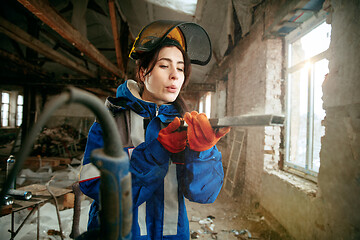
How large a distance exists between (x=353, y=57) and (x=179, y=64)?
188cm

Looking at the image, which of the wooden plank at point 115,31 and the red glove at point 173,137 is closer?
the red glove at point 173,137

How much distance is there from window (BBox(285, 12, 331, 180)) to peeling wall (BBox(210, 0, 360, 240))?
0.22m

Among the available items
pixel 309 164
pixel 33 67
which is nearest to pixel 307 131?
pixel 309 164

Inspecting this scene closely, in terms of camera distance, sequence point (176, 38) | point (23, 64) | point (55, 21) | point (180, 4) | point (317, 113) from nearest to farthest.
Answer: point (176, 38)
point (55, 21)
point (317, 113)
point (180, 4)
point (23, 64)

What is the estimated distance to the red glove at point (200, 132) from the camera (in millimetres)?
936

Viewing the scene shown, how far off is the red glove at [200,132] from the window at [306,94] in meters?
2.33

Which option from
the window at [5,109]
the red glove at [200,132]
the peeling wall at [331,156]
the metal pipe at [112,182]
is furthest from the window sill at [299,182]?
the window at [5,109]

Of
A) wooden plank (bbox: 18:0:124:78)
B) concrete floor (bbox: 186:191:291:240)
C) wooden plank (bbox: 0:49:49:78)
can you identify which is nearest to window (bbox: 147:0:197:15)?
wooden plank (bbox: 18:0:124:78)

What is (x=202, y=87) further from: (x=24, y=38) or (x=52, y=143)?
(x=52, y=143)

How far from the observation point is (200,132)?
3.17 ft

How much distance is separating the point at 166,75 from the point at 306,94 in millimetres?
2641

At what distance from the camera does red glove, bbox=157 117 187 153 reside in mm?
1013

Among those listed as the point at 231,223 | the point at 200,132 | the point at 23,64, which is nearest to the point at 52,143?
the point at 23,64

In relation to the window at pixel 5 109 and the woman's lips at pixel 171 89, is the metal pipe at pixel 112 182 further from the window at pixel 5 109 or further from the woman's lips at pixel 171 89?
the window at pixel 5 109
